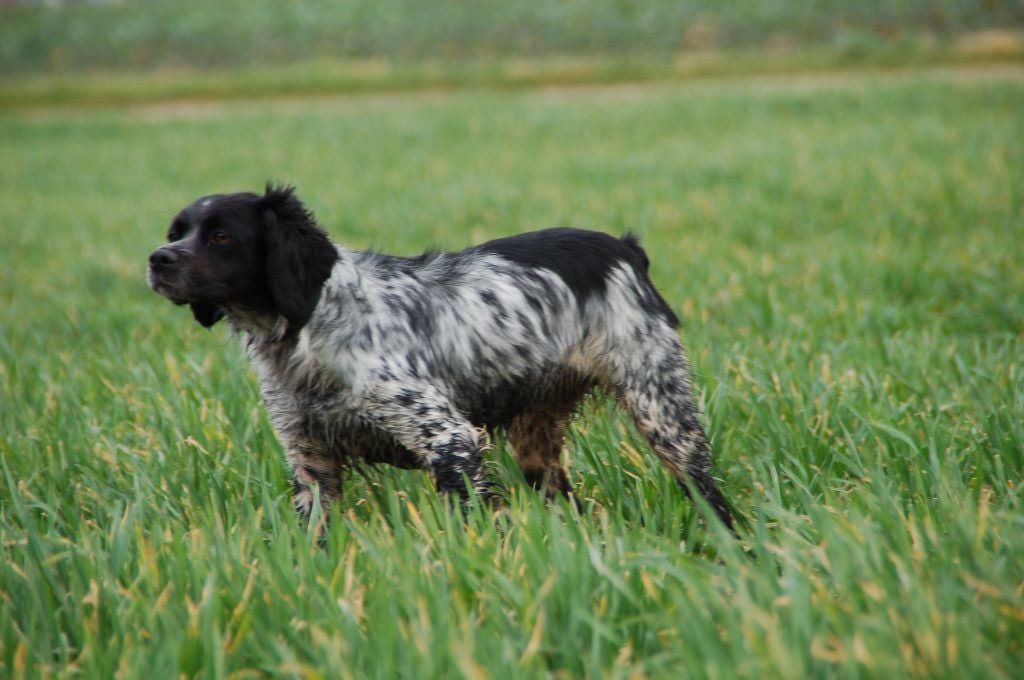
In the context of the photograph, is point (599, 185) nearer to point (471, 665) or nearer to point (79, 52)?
point (471, 665)

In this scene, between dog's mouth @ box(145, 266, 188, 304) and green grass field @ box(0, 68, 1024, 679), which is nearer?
green grass field @ box(0, 68, 1024, 679)

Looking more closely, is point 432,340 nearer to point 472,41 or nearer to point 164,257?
point 164,257

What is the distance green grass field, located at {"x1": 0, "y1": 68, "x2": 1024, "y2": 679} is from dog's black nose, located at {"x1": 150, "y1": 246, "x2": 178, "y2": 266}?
26.9 inches

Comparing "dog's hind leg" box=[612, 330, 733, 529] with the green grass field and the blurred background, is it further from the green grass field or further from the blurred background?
the blurred background

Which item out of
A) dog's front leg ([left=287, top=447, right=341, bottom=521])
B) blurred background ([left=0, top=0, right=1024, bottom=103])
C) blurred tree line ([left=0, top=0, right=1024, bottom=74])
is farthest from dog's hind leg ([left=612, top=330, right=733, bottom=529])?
blurred tree line ([left=0, top=0, right=1024, bottom=74])

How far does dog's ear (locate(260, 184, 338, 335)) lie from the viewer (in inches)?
115

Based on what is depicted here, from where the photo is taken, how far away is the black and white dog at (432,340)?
294 centimetres

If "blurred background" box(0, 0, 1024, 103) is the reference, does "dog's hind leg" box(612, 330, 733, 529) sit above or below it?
below

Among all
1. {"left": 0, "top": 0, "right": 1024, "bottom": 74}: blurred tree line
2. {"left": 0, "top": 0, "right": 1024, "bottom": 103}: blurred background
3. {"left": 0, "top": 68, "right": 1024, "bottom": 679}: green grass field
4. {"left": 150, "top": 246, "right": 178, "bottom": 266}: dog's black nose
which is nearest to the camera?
{"left": 0, "top": 68, "right": 1024, "bottom": 679}: green grass field

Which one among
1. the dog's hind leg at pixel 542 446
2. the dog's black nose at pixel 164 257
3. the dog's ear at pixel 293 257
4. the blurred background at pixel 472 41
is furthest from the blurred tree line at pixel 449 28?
the dog's black nose at pixel 164 257

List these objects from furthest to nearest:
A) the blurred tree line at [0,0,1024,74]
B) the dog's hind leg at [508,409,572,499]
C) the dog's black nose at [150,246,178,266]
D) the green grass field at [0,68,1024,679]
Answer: the blurred tree line at [0,0,1024,74], the dog's hind leg at [508,409,572,499], the dog's black nose at [150,246,178,266], the green grass field at [0,68,1024,679]

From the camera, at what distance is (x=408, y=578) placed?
232cm

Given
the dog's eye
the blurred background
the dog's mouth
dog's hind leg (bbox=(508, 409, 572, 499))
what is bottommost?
dog's hind leg (bbox=(508, 409, 572, 499))

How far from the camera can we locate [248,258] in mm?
2959
